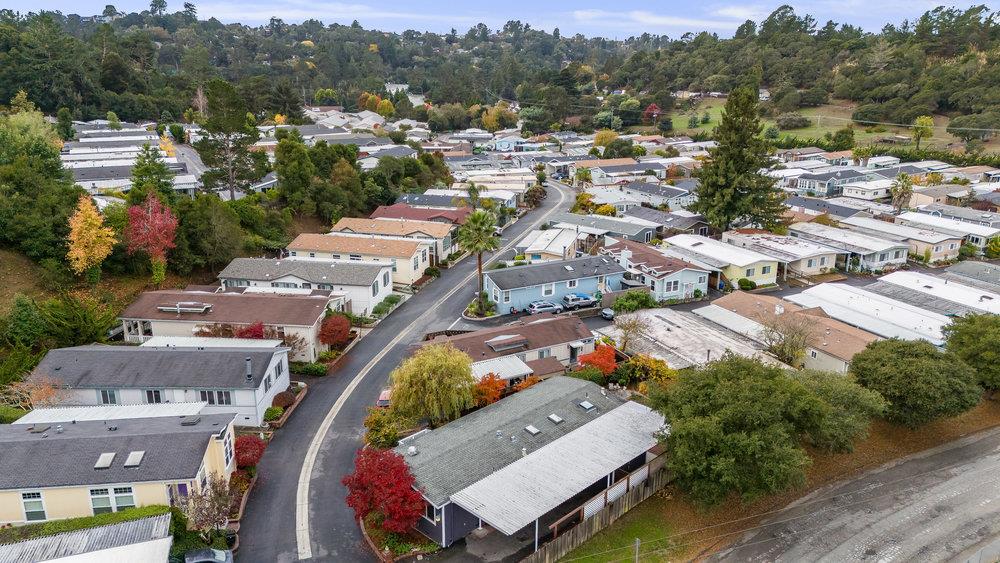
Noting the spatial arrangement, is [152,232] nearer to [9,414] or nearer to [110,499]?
[9,414]

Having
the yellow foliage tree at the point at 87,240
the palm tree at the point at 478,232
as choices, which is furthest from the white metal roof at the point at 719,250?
the yellow foliage tree at the point at 87,240

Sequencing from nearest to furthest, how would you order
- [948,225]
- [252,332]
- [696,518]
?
[696,518], [252,332], [948,225]

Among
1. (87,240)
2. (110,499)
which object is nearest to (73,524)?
(110,499)

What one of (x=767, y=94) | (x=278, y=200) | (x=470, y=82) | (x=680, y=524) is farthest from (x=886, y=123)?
(x=680, y=524)

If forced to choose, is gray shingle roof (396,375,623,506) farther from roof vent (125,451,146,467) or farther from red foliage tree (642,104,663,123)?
red foliage tree (642,104,663,123)

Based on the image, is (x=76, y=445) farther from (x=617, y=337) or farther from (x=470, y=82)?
(x=470, y=82)

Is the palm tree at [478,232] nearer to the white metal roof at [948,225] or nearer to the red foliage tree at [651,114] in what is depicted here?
the white metal roof at [948,225]
